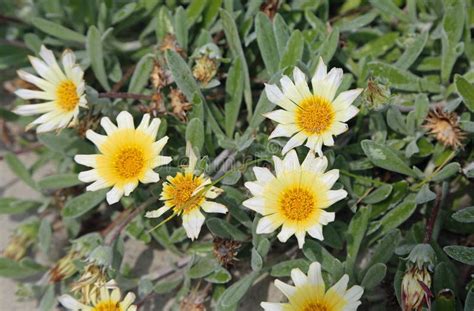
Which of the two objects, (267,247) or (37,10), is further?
(37,10)

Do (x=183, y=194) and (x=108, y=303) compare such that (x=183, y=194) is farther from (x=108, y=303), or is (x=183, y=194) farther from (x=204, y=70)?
(x=204, y=70)

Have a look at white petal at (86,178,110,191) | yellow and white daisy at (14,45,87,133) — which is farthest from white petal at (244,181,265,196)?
yellow and white daisy at (14,45,87,133)

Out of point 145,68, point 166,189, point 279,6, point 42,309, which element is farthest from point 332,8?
point 42,309

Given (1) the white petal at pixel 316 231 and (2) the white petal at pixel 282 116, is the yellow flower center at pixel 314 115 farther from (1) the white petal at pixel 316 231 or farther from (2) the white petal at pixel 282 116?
(1) the white petal at pixel 316 231

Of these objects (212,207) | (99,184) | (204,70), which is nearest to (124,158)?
(99,184)

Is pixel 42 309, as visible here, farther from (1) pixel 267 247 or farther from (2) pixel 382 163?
(2) pixel 382 163

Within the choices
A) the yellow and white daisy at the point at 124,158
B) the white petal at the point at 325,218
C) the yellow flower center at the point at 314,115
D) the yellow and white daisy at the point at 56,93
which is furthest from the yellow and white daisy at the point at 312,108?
the yellow and white daisy at the point at 56,93
